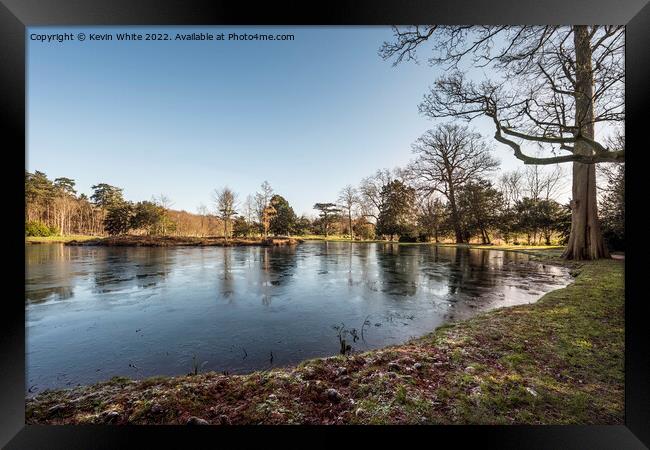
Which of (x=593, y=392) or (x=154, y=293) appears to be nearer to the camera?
(x=593, y=392)

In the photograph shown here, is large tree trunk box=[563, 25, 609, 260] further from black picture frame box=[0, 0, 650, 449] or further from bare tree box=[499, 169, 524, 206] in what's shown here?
black picture frame box=[0, 0, 650, 449]

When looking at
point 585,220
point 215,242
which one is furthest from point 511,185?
point 215,242

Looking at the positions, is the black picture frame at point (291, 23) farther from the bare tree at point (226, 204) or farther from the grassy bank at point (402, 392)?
the bare tree at point (226, 204)

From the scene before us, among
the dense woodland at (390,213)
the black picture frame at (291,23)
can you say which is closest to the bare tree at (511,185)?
the dense woodland at (390,213)

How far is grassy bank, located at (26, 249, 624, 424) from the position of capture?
182 cm

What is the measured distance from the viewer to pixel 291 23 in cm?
196

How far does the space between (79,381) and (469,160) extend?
34.6 feet

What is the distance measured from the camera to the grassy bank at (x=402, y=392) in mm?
1819

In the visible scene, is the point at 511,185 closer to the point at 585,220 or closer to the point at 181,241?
the point at 585,220

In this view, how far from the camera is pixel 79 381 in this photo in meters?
2.54

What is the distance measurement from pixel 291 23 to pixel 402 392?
348cm

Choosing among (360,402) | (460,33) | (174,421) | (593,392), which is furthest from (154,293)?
(460,33)

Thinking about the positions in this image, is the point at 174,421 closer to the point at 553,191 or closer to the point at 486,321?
the point at 486,321

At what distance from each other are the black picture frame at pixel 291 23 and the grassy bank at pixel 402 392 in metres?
0.09
